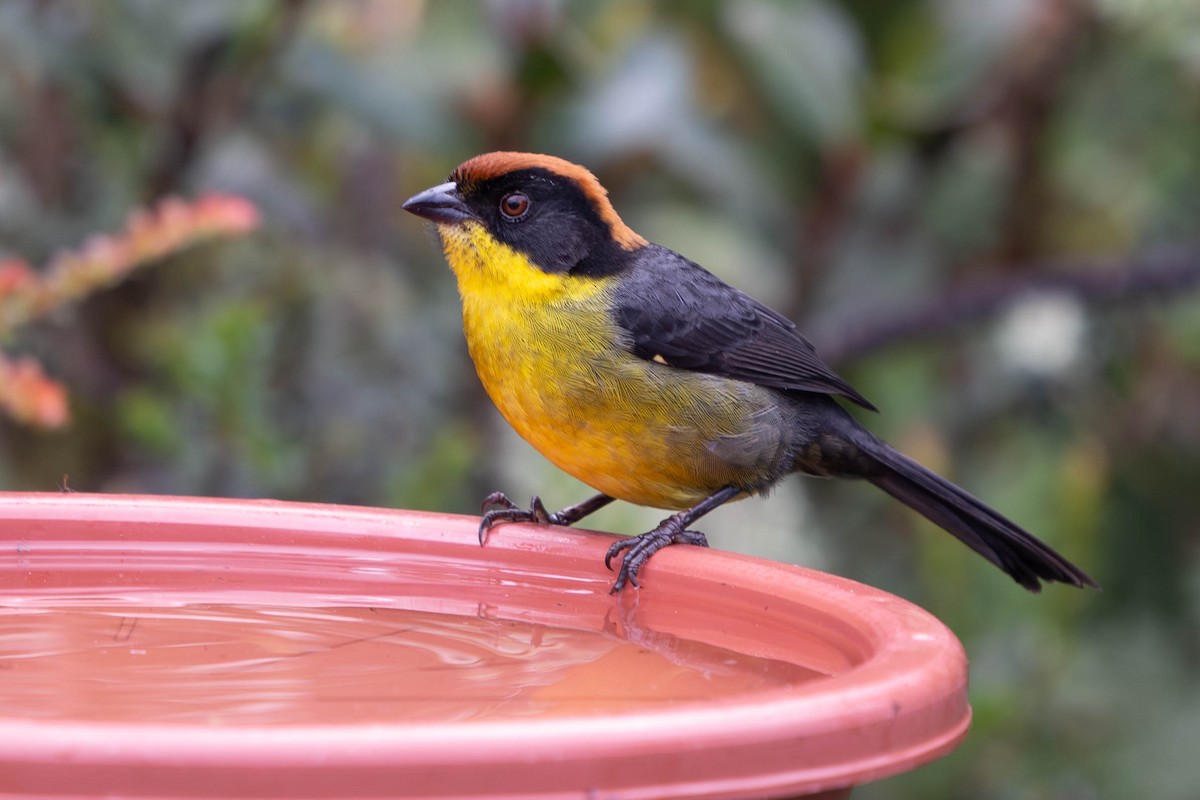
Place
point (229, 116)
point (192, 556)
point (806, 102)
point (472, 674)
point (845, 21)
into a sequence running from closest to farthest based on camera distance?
1. point (472, 674)
2. point (192, 556)
3. point (229, 116)
4. point (806, 102)
5. point (845, 21)

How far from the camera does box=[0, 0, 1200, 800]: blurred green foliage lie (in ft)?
16.7

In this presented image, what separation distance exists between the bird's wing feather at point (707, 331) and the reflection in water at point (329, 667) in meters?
1.26

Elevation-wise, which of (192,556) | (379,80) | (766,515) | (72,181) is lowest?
(766,515)

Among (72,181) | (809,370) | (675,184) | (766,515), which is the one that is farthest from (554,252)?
(675,184)

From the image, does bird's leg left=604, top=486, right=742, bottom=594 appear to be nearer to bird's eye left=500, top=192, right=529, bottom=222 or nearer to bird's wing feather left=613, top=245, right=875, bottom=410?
bird's wing feather left=613, top=245, right=875, bottom=410

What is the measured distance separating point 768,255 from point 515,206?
2680 mm

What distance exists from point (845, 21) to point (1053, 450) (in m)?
1.97

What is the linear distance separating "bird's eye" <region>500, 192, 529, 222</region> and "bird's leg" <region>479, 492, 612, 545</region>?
26.4 inches

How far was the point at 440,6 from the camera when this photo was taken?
19.6 feet

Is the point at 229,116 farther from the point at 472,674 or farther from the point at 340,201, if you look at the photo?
the point at 472,674

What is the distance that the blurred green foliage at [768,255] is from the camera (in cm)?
509

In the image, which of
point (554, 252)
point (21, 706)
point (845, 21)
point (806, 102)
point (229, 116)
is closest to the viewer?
point (21, 706)

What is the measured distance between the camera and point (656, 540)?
9.56 ft

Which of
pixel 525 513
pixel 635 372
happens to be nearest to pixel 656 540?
pixel 525 513
